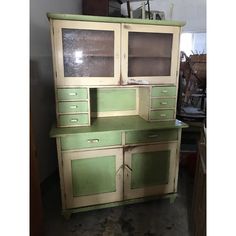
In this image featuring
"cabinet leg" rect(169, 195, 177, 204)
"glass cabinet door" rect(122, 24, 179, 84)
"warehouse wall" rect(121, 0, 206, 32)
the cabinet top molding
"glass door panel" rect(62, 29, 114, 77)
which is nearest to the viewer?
the cabinet top molding

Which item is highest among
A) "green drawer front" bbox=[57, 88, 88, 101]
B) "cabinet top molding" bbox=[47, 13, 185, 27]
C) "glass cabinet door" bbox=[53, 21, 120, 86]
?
"cabinet top molding" bbox=[47, 13, 185, 27]

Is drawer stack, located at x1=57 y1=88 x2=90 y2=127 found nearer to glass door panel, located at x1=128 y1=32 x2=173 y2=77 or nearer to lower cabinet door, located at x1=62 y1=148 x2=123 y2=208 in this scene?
lower cabinet door, located at x1=62 y1=148 x2=123 y2=208

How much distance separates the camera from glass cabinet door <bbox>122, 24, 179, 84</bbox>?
1734 millimetres

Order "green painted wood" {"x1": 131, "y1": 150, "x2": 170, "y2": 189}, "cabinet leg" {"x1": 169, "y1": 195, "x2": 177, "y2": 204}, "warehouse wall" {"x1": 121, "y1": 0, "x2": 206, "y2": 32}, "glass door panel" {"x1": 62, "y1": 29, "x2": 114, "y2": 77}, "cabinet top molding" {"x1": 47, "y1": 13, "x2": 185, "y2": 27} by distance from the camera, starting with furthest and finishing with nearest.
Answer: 1. "warehouse wall" {"x1": 121, "y1": 0, "x2": 206, "y2": 32}
2. "cabinet leg" {"x1": 169, "y1": 195, "x2": 177, "y2": 204}
3. "green painted wood" {"x1": 131, "y1": 150, "x2": 170, "y2": 189}
4. "glass door panel" {"x1": 62, "y1": 29, "x2": 114, "y2": 77}
5. "cabinet top molding" {"x1": 47, "y1": 13, "x2": 185, "y2": 27}

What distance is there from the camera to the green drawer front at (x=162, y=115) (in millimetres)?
1916

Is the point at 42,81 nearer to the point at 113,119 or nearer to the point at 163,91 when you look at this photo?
the point at 113,119

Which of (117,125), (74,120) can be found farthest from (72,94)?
(117,125)

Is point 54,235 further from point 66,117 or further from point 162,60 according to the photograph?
point 162,60

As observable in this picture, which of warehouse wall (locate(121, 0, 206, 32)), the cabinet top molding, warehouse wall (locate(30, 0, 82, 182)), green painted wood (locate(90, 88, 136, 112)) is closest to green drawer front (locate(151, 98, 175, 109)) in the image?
green painted wood (locate(90, 88, 136, 112))

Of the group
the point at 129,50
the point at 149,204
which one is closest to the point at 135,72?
the point at 129,50

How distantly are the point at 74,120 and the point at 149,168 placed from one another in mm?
779

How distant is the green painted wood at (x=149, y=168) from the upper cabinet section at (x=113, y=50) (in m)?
0.64
